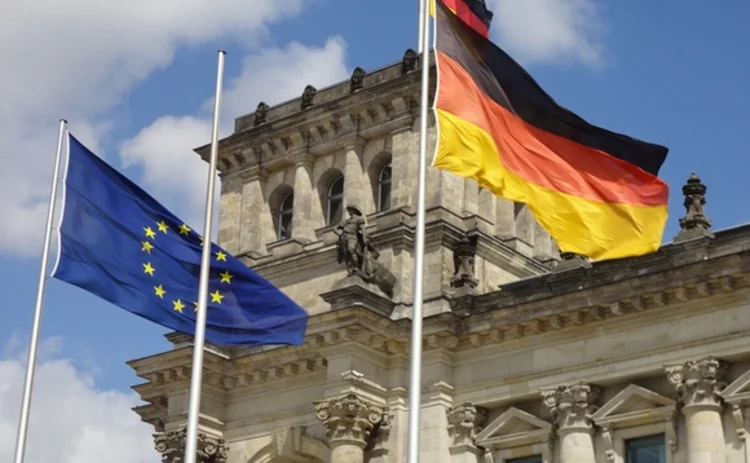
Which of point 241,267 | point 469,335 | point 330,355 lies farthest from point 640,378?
point 241,267

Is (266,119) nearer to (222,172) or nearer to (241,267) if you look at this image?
(222,172)

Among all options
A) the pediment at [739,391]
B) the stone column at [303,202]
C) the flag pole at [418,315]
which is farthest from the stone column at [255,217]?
the flag pole at [418,315]

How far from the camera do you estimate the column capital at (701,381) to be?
3144 centimetres

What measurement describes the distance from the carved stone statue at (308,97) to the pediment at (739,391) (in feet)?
54.2

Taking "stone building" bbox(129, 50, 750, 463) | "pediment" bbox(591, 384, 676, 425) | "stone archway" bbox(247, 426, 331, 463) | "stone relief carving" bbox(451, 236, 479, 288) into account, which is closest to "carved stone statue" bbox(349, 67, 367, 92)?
"stone building" bbox(129, 50, 750, 463)

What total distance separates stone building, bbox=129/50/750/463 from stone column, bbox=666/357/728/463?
0.04 meters

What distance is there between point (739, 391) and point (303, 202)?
49.3 feet

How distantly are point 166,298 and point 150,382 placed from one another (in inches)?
543

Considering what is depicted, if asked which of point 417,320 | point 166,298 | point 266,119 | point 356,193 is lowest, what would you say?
point 417,320

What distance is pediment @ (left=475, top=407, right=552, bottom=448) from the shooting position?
34250 millimetres

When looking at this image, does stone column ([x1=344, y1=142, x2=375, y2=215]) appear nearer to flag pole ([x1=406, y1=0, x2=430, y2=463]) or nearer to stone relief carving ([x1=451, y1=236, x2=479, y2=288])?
stone relief carving ([x1=451, y1=236, x2=479, y2=288])

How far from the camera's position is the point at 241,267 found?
90.8 feet

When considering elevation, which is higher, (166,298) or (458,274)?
(458,274)

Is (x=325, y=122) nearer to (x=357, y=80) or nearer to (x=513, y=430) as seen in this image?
(x=357, y=80)
